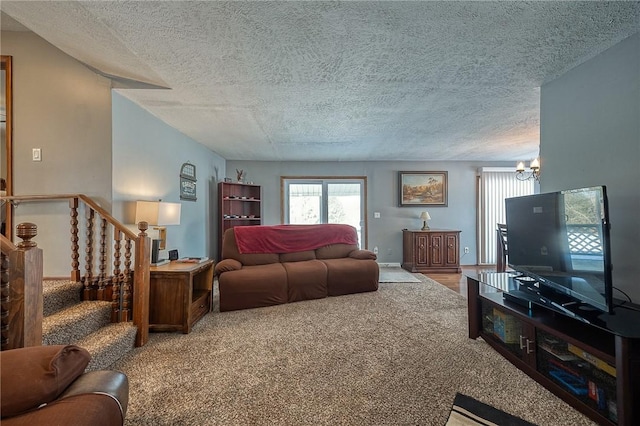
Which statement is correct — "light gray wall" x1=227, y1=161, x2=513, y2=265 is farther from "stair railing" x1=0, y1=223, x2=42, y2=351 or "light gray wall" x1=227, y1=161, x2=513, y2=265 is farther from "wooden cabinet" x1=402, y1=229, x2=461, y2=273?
"stair railing" x1=0, y1=223, x2=42, y2=351

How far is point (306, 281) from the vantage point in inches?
142

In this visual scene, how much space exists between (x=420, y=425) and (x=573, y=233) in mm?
1451

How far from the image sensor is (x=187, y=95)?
2.63 metres

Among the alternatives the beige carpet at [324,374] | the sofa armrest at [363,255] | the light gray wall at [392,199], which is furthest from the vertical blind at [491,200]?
the beige carpet at [324,374]

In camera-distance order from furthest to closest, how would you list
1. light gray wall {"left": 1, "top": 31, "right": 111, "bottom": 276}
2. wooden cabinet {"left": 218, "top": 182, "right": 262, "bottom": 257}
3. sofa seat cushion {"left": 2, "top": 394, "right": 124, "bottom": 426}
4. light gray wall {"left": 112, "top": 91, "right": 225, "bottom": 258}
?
wooden cabinet {"left": 218, "top": 182, "right": 262, "bottom": 257} < light gray wall {"left": 112, "top": 91, "right": 225, "bottom": 258} < light gray wall {"left": 1, "top": 31, "right": 111, "bottom": 276} < sofa seat cushion {"left": 2, "top": 394, "right": 124, "bottom": 426}

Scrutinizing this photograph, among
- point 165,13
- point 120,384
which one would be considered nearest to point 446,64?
point 165,13

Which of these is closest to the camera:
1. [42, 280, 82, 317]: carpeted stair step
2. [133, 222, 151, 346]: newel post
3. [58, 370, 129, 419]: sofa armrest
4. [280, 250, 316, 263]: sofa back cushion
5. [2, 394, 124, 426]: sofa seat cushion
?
[2, 394, 124, 426]: sofa seat cushion

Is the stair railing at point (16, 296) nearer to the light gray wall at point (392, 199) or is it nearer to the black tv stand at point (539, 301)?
the black tv stand at point (539, 301)

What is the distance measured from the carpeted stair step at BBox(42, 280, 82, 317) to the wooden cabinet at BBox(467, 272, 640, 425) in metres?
3.55

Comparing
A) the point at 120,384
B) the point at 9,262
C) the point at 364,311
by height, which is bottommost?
the point at 364,311

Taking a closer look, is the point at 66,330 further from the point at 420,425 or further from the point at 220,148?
the point at 220,148

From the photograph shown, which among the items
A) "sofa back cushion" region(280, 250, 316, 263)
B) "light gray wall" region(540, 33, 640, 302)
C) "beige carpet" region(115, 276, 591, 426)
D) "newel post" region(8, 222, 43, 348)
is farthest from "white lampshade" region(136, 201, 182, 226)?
"light gray wall" region(540, 33, 640, 302)

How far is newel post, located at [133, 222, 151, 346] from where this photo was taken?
2.28 m

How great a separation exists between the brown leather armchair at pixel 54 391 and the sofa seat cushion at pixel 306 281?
2.49 meters
